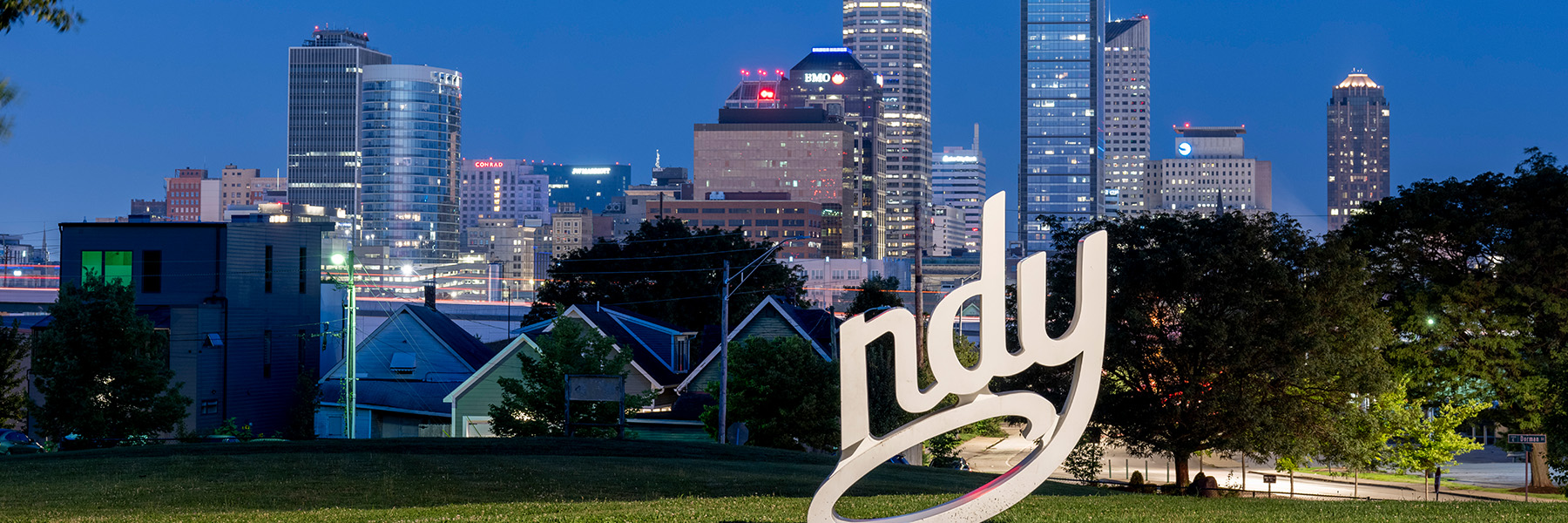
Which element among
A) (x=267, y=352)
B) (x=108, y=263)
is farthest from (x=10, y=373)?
(x=267, y=352)

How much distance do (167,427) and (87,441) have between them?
2273 mm

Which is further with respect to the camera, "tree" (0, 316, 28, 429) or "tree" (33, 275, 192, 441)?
"tree" (0, 316, 28, 429)

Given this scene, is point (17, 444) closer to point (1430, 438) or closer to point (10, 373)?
point (10, 373)

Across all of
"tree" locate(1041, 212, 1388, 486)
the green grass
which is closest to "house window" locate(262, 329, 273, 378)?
"tree" locate(1041, 212, 1388, 486)

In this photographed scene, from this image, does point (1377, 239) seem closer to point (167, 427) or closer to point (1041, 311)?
point (1041, 311)

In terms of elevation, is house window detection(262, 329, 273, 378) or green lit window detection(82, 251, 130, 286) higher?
green lit window detection(82, 251, 130, 286)

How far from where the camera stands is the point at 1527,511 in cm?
2027

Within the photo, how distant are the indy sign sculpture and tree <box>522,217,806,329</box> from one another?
53.9 metres

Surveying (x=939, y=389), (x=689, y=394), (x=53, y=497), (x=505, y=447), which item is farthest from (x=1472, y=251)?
(x=53, y=497)

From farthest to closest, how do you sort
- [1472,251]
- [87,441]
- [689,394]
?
[689,394] → [1472,251] → [87,441]

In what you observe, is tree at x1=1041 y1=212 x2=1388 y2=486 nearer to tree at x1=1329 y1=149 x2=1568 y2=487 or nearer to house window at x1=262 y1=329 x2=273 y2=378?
tree at x1=1329 y1=149 x2=1568 y2=487

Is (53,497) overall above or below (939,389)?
below

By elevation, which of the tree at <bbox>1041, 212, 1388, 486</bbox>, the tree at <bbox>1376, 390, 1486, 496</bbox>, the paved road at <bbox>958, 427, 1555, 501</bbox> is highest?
the tree at <bbox>1041, 212, 1388, 486</bbox>

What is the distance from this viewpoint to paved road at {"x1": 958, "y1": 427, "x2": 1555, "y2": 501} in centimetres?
4769
